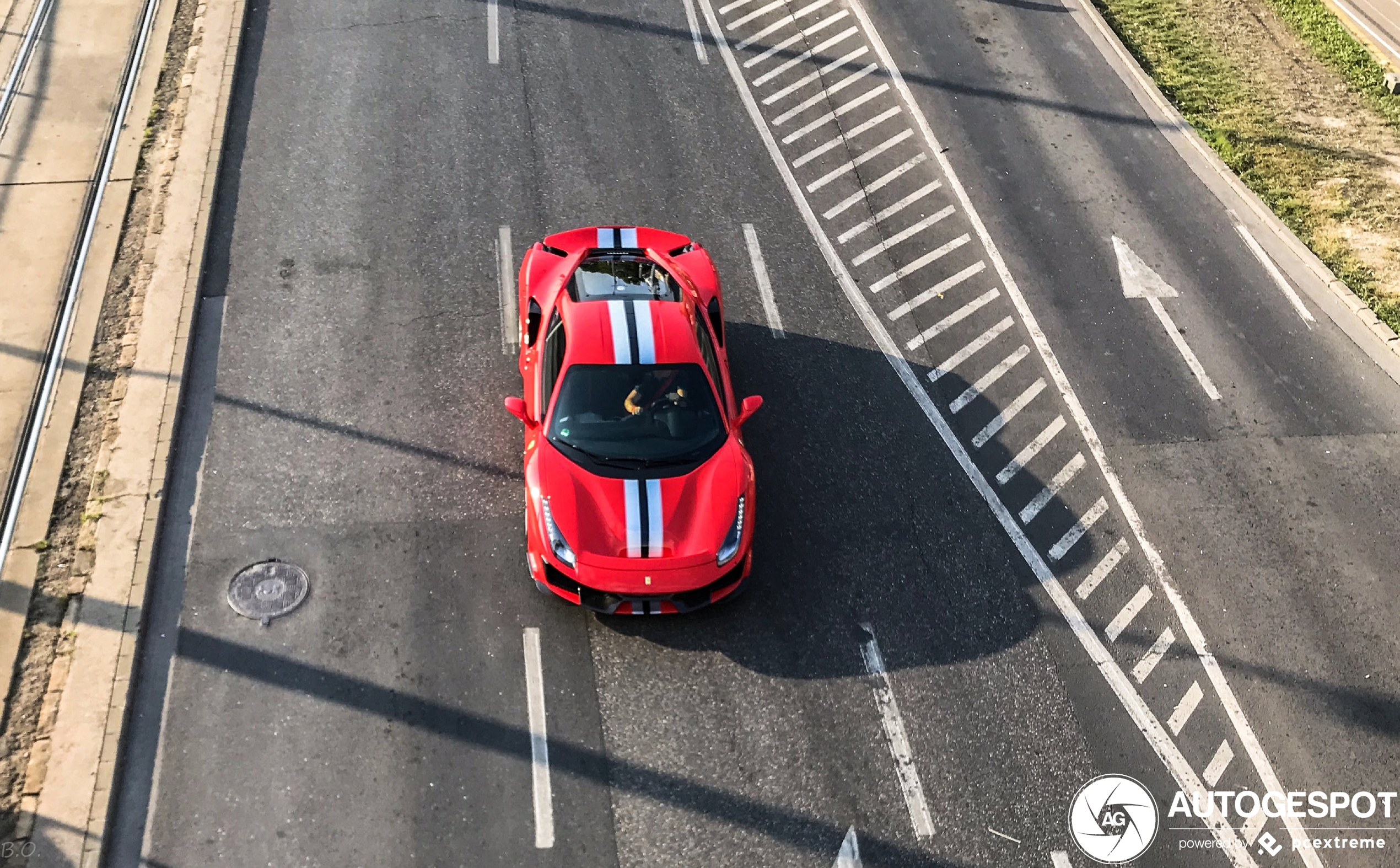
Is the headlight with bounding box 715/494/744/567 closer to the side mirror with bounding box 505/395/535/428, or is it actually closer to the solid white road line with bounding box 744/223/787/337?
the side mirror with bounding box 505/395/535/428

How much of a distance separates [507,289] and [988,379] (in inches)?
209

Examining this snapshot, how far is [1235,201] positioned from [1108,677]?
27.5ft

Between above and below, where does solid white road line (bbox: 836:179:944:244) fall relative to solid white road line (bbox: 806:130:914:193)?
below

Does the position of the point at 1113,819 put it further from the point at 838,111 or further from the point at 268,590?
the point at 838,111

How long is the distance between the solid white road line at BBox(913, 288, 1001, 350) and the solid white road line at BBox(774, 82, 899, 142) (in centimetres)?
323

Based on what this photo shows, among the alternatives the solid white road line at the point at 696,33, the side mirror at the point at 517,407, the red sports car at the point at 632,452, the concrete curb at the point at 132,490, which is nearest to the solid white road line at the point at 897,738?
the red sports car at the point at 632,452

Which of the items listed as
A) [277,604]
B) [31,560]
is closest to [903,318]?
[277,604]

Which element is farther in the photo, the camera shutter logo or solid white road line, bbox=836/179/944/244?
solid white road line, bbox=836/179/944/244

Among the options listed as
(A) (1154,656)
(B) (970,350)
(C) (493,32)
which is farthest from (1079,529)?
(C) (493,32)

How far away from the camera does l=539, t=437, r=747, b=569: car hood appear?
8.95 meters

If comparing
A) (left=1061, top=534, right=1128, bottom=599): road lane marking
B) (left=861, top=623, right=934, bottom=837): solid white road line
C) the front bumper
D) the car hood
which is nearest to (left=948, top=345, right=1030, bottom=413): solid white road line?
(left=1061, top=534, right=1128, bottom=599): road lane marking

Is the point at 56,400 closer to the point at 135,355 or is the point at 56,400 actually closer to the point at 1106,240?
the point at 135,355

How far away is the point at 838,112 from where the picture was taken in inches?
623

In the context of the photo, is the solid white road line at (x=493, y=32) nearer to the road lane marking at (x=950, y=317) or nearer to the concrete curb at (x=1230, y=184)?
the road lane marking at (x=950, y=317)
